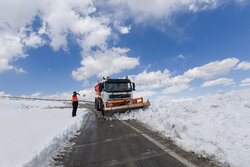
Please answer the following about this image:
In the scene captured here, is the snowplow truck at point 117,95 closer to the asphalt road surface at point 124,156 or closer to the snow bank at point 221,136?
the snow bank at point 221,136

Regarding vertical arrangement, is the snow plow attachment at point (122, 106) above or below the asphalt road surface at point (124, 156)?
above

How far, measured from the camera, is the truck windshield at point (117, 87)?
11008mm

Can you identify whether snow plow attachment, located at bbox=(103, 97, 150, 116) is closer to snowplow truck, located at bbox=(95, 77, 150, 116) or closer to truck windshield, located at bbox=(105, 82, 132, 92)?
snowplow truck, located at bbox=(95, 77, 150, 116)

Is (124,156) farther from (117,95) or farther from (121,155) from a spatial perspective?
(117,95)

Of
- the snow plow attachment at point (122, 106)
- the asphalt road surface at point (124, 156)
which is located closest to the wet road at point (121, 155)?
the asphalt road surface at point (124, 156)

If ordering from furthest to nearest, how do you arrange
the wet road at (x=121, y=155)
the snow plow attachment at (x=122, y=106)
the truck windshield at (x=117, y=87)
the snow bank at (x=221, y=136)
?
the truck windshield at (x=117, y=87) < the snow plow attachment at (x=122, y=106) < the wet road at (x=121, y=155) < the snow bank at (x=221, y=136)

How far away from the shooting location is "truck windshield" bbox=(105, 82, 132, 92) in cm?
1101

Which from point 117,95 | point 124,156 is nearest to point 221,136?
point 124,156

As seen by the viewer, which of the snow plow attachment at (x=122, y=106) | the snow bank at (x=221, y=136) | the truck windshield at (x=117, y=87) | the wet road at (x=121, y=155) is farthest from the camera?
the truck windshield at (x=117, y=87)

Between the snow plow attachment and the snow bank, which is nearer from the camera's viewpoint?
the snow bank

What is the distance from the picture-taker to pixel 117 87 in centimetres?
1126

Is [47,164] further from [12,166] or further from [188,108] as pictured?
[188,108]

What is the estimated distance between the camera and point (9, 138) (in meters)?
4.31

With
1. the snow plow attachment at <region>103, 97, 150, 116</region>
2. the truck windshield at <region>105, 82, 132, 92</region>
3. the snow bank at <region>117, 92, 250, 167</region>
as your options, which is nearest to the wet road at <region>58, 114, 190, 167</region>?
the snow bank at <region>117, 92, 250, 167</region>
